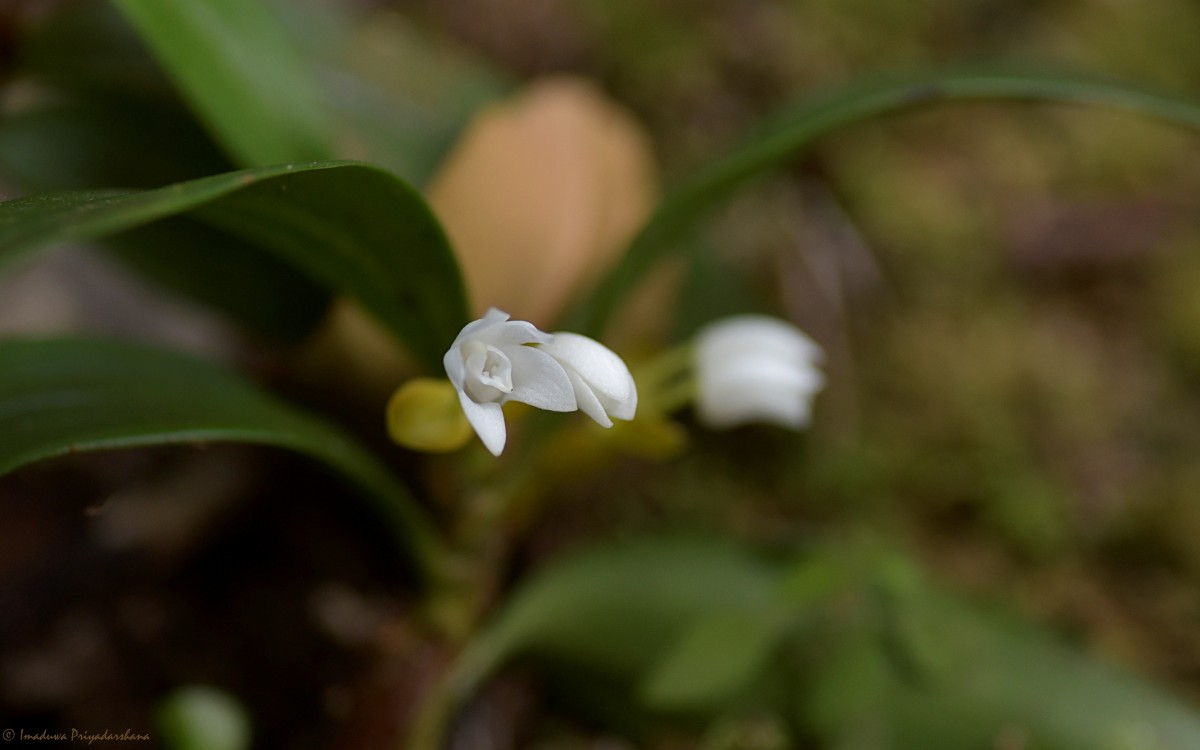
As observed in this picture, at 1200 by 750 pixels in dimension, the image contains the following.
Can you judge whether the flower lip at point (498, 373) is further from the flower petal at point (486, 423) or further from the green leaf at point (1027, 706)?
the green leaf at point (1027, 706)

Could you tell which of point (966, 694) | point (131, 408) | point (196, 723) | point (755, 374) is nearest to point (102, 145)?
point (131, 408)

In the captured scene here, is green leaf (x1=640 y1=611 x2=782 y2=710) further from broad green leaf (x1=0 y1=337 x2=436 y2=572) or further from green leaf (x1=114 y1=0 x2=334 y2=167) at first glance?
green leaf (x1=114 y1=0 x2=334 y2=167)

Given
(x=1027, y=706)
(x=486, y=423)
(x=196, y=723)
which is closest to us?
(x=486, y=423)

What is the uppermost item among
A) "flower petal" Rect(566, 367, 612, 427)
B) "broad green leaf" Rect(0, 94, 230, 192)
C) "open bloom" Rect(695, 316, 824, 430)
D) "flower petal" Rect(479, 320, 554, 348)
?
"broad green leaf" Rect(0, 94, 230, 192)

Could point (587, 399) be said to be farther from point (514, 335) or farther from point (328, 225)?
point (328, 225)

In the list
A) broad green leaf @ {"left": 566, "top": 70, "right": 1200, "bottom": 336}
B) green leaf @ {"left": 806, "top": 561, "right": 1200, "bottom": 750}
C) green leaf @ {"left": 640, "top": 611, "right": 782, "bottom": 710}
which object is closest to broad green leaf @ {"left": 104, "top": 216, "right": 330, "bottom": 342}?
broad green leaf @ {"left": 566, "top": 70, "right": 1200, "bottom": 336}
